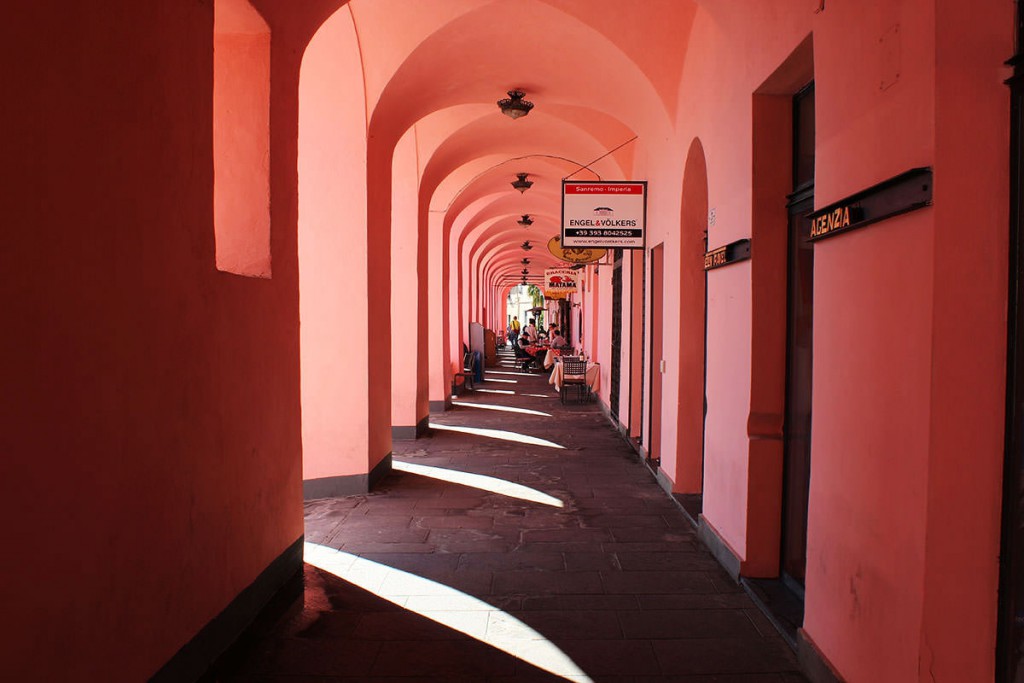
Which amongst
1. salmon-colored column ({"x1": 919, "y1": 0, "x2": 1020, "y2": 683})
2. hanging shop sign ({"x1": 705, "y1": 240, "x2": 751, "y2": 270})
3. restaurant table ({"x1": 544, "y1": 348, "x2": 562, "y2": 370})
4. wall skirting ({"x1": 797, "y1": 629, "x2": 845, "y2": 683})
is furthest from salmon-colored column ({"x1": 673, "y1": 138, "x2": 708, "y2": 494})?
restaurant table ({"x1": 544, "y1": 348, "x2": 562, "y2": 370})

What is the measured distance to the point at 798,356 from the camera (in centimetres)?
434

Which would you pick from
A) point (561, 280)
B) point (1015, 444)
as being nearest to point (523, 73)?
point (1015, 444)

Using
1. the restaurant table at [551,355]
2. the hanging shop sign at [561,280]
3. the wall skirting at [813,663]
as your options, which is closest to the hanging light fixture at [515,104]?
the wall skirting at [813,663]

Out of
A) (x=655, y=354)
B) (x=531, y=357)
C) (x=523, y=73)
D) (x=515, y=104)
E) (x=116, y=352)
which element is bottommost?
(x=531, y=357)

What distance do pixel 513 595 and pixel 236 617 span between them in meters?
1.63

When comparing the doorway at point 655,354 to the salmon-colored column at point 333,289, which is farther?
the doorway at point 655,354

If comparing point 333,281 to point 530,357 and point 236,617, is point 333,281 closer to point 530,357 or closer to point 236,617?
point 236,617

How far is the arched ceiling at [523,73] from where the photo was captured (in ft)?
21.2

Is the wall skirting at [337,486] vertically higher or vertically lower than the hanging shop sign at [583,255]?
lower

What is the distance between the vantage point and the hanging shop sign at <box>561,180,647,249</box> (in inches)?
323

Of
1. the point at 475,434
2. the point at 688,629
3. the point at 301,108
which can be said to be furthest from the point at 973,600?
the point at 475,434

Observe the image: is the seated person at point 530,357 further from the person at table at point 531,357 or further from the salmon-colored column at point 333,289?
the salmon-colored column at point 333,289

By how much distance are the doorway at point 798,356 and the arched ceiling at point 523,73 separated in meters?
2.41

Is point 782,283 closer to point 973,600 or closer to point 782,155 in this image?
point 782,155
